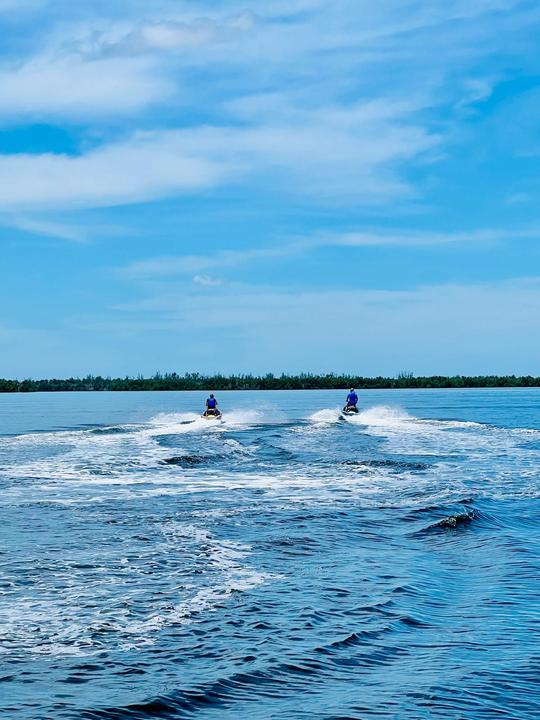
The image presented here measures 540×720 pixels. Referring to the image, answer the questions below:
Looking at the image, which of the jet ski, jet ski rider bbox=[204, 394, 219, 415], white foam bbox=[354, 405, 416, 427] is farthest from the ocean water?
white foam bbox=[354, 405, 416, 427]

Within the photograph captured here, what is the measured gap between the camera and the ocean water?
9.13m

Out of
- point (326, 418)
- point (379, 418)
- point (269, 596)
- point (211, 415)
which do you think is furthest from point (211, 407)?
point (269, 596)

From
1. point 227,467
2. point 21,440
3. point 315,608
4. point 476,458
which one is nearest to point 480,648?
point 315,608

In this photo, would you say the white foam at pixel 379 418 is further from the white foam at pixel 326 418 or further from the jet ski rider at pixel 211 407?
the jet ski rider at pixel 211 407

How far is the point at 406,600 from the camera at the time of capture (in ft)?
42.8

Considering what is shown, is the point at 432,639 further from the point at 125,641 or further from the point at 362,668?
the point at 125,641

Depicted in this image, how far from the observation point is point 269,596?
1334 cm

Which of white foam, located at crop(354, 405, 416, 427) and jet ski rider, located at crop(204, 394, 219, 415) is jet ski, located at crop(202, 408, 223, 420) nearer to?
jet ski rider, located at crop(204, 394, 219, 415)

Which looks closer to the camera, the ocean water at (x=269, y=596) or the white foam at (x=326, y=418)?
the ocean water at (x=269, y=596)

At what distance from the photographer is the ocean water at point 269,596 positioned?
9133 millimetres

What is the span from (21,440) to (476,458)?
2652cm

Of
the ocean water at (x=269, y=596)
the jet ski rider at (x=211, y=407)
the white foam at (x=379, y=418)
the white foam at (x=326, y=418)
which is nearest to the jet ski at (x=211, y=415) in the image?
the jet ski rider at (x=211, y=407)

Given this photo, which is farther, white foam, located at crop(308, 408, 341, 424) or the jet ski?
white foam, located at crop(308, 408, 341, 424)

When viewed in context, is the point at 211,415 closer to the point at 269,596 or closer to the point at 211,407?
the point at 211,407
